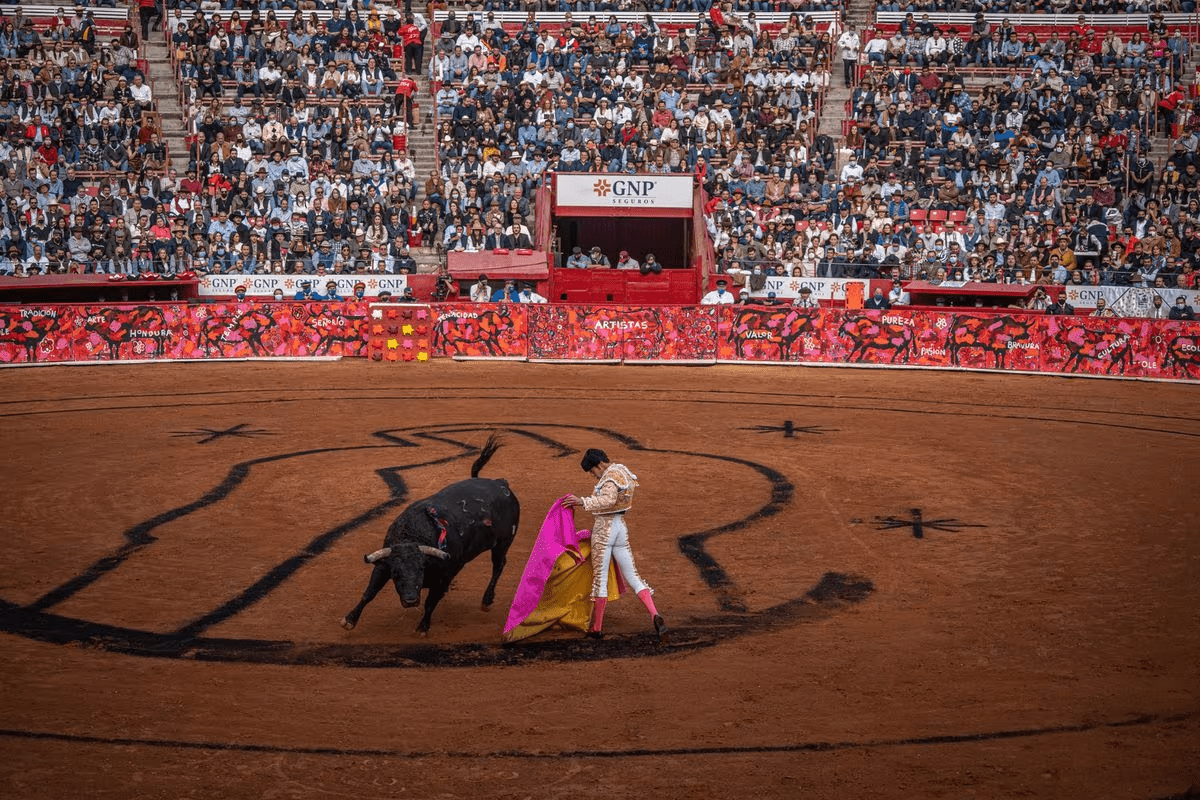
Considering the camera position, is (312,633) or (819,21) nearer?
(312,633)

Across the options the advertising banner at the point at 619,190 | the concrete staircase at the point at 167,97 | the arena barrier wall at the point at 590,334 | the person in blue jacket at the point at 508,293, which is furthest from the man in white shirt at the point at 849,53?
the concrete staircase at the point at 167,97

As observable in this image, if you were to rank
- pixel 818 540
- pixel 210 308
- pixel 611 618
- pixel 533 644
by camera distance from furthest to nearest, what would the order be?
pixel 210 308, pixel 818 540, pixel 611 618, pixel 533 644

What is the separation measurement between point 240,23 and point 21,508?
90.9 ft

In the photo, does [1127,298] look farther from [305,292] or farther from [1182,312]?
[305,292]

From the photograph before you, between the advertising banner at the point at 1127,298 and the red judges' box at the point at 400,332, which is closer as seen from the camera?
the red judges' box at the point at 400,332

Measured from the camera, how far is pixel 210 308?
2975 cm

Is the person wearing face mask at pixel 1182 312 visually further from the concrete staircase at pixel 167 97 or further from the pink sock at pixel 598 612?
the concrete staircase at pixel 167 97

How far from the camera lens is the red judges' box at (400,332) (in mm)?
29719

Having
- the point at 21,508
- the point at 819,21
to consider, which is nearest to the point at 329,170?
the point at 819,21

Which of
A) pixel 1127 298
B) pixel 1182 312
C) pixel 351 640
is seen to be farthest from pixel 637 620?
pixel 1127 298

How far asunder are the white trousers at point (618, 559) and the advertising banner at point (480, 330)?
747 inches

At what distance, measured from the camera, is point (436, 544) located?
36.0 ft

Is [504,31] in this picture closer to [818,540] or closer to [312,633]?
[818,540]

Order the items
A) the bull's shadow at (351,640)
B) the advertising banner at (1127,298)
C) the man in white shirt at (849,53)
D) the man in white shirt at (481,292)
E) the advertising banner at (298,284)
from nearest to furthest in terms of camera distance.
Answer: the bull's shadow at (351,640), the advertising banner at (1127,298), the man in white shirt at (481,292), the advertising banner at (298,284), the man in white shirt at (849,53)
